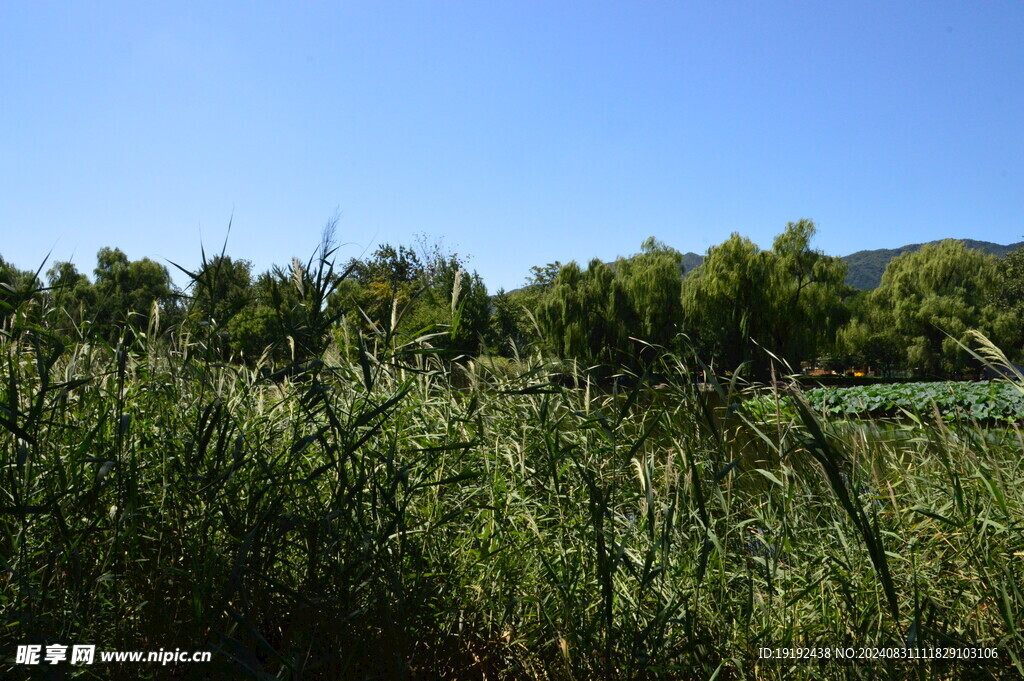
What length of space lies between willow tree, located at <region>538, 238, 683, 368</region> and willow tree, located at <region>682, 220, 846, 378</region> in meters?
0.93

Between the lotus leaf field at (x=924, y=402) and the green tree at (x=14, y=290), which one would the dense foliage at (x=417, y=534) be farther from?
the lotus leaf field at (x=924, y=402)

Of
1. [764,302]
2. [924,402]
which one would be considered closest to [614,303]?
[764,302]

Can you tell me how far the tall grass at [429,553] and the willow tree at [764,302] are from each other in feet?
62.1

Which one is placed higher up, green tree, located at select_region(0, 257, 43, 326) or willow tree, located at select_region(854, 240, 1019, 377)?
willow tree, located at select_region(854, 240, 1019, 377)

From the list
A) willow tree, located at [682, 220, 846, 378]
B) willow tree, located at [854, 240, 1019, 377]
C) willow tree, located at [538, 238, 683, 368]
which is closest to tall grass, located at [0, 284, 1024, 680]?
willow tree, located at [682, 220, 846, 378]

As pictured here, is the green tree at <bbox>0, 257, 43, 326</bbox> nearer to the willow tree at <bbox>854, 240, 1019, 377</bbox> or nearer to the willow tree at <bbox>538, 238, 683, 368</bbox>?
the willow tree at <bbox>538, 238, 683, 368</bbox>

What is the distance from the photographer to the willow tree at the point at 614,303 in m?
22.8

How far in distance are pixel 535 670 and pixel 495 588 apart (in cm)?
26

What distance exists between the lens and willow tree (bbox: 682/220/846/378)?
827 inches

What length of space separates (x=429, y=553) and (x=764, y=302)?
20.9 metres

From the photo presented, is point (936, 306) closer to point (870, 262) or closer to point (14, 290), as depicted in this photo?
point (14, 290)

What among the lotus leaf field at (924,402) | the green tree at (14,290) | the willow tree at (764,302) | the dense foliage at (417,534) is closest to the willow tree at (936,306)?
the willow tree at (764,302)

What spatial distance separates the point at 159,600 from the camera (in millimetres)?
1760

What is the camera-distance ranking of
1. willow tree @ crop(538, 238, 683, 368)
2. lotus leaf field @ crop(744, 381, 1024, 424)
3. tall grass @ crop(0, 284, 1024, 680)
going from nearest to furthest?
1. tall grass @ crop(0, 284, 1024, 680)
2. lotus leaf field @ crop(744, 381, 1024, 424)
3. willow tree @ crop(538, 238, 683, 368)
